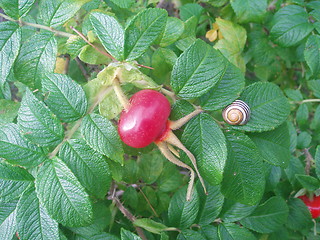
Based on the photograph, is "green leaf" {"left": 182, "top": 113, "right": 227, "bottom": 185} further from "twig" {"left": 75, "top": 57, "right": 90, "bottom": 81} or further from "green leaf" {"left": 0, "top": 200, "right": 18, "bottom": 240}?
"twig" {"left": 75, "top": 57, "right": 90, "bottom": 81}

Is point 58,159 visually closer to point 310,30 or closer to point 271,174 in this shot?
point 271,174

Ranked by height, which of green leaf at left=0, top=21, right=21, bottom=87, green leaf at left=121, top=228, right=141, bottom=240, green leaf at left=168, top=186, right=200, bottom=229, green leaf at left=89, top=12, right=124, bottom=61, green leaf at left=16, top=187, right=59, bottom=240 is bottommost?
green leaf at left=168, top=186, right=200, bottom=229

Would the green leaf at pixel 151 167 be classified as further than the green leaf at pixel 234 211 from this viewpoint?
Yes

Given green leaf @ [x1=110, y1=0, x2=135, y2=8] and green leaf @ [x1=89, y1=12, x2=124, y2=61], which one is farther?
green leaf @ [x1=110, y1=0, x2=135, y2=8]

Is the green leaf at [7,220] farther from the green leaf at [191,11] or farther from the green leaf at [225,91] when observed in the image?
the green leaf at [191,11]

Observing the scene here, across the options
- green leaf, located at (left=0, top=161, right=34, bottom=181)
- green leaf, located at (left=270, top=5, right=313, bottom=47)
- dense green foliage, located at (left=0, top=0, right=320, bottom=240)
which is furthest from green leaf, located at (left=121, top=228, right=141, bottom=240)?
green leaf, located at (left=270, top=5, right=313, bottom=47)

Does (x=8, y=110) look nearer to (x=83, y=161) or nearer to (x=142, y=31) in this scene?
(x=83, y=161)

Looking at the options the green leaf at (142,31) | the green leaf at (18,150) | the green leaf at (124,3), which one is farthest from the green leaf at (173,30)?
the green leaf at (18,150)

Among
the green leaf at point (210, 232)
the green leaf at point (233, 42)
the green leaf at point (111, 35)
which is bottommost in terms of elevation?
the green leaf at point (210, 232)
